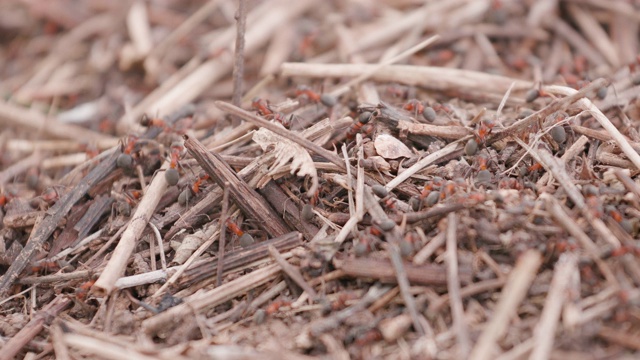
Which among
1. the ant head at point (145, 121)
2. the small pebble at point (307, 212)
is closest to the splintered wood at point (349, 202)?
the small pebble at point (307, 212)

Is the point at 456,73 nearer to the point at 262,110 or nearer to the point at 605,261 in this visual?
the point at 262,110

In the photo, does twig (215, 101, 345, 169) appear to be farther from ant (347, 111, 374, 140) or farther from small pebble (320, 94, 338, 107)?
small pebble (320, 94, 338, 107)

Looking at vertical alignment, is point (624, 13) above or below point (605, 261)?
above

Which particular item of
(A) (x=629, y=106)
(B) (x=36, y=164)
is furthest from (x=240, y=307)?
(A) (x=629, y=106)

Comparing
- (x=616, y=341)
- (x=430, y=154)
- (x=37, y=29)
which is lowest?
(x=616, y=341)

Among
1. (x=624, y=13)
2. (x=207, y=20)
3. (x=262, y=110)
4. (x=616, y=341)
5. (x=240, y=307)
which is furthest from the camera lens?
(x=207, y=20)

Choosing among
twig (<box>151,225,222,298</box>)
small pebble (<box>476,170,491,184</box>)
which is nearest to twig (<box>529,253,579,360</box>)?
small pebble (<box>476,170,491,184</box>)

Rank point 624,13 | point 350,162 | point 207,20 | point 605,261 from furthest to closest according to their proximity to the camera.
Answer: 1. point 207,20
2. point 624,13
3. point 350,162
4. point 605,261

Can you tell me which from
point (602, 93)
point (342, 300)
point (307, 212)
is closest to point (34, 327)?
point (307, 212)
